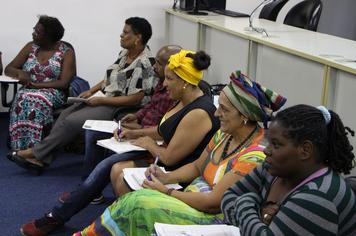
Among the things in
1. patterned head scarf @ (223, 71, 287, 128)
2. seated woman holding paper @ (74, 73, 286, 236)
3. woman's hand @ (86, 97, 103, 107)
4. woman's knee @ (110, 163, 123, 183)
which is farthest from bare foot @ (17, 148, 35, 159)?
patterned head scarf @ (223, 71, 287, 128)

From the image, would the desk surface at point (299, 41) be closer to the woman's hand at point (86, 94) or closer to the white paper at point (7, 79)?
the woman's hand at point (86, 94)

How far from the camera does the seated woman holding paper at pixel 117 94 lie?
3.71 metres

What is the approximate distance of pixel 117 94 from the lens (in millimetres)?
3820

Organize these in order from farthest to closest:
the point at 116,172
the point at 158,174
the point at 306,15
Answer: the point at 306,15 < the point at 116,172 < the point at 158,174

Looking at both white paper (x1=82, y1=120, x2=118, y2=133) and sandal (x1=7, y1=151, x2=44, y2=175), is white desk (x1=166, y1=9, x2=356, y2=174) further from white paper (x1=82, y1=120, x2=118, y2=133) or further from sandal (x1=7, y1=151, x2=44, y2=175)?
sandal (x1=7, y1=151, x2=44, y2=175)

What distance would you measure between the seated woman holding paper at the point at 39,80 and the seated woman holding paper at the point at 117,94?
0.92ft

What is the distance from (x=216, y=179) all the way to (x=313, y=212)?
75 centimetres

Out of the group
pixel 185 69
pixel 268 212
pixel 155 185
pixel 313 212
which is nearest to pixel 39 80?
pixel 185 69

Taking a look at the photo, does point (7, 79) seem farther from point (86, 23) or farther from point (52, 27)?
point (86, 23)

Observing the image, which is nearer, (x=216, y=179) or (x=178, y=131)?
(x=216, y=179)

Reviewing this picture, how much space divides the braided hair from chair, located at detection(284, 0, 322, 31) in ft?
9.45

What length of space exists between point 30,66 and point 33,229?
1819mm

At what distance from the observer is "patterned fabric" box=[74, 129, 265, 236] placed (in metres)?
2.02

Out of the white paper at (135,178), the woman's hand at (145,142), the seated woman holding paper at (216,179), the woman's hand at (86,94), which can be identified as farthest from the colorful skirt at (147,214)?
the woman's hand at (86,94)
